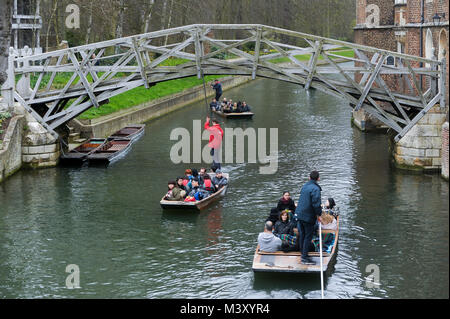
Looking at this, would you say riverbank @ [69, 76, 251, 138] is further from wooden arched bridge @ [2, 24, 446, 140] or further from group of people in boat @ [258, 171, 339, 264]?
group of people in boat @ [258, 171, 339, 264]

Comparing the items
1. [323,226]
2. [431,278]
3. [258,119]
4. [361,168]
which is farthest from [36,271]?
[258,119]

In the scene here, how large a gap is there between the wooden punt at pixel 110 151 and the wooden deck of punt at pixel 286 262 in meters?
11.8

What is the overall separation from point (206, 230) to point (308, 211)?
14.2ft

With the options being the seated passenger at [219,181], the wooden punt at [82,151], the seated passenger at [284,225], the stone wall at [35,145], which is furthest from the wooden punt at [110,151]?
the seated passenger at [284,225]

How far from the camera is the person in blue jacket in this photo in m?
14.1

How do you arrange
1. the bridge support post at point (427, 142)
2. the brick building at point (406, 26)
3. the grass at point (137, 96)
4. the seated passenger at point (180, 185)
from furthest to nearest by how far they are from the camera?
the grass at point (137, 96), the brick building at point (406, 26), the bridge support post at point (427, 142), the seated passenger at point (180, 185)

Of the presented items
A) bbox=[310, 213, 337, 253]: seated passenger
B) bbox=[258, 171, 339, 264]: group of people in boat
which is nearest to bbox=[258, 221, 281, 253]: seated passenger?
bbox=[258, 171, 339, 264]: group of people in boat

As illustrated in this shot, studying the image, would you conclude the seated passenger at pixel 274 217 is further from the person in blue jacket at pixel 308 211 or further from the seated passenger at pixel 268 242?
the person in blue jacket at pixel 308 211

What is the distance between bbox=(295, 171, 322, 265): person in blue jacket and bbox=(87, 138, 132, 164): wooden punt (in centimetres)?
1228

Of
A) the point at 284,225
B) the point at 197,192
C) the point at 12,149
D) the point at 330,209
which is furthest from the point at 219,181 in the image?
the point at 12,149

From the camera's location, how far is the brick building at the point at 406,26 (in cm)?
2545

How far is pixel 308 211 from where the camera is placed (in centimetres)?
1432

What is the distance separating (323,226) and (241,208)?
4028mm

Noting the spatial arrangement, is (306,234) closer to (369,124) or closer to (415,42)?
(415,42)
